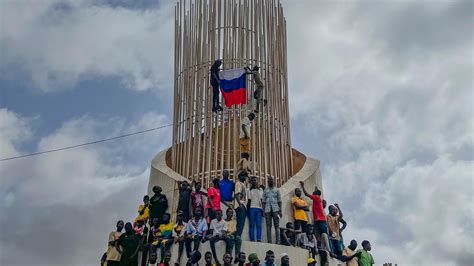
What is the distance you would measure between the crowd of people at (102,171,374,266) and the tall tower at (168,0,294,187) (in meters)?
0.94

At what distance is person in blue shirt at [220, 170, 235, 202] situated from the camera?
1429 centimetres

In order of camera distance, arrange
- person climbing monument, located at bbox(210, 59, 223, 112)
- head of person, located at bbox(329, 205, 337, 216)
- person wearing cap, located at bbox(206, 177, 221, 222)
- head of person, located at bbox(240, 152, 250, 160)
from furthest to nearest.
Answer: person climbing monument, located at bbox(210, 59, 223, 112) → head of person, located at bbox(240, 152, 250, 160) → head of person, located at bbox(329, 205, 337, 216) → person wearing cap, located at bbox(206, 177, 221, 222)

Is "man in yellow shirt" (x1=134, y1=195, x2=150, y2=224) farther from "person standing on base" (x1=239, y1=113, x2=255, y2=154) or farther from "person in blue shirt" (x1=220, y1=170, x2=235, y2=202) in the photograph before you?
"person standing on base" (x1=239, y1=113, x2=255, y2=154)

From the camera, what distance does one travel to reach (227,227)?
1307cm

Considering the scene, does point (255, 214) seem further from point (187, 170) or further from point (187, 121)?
point (187, 121)

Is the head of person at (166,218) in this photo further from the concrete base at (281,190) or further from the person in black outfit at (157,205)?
the concrete base at (281,190)

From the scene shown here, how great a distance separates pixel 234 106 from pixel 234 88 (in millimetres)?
486

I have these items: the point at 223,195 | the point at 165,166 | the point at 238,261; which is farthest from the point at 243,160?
the point at 238,261

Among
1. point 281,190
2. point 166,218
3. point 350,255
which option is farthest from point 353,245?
point 166,218

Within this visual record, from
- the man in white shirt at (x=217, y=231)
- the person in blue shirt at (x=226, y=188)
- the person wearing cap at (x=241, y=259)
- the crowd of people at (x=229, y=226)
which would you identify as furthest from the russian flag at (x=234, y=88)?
the person wearing cap at (x=241, y=259)

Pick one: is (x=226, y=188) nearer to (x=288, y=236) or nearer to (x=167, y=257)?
(x=288, y=236)

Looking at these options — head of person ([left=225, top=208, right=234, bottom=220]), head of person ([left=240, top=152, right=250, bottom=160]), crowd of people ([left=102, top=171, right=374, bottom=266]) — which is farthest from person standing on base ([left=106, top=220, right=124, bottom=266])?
head of person ([left=240, top=152, right=250, bottom=160])

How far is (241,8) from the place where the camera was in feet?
57.3

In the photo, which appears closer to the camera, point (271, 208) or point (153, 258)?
point (153, 258)
